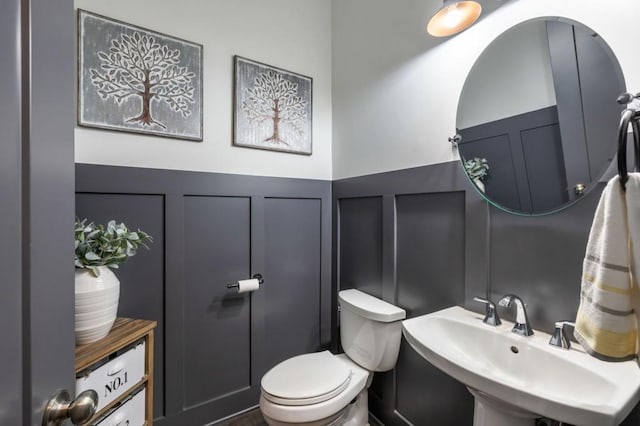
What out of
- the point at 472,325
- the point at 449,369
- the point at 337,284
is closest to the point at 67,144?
the point at 449,369

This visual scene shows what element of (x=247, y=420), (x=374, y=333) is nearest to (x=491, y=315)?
(x=374, y=333)

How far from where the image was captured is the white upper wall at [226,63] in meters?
1.40

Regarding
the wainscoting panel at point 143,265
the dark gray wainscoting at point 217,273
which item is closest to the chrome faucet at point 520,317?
the dark gray wainscoting at point 217,273

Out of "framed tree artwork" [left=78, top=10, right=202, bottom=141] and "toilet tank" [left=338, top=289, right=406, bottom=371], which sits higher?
"framed tree artwork" [left=78, top=10, right=202, bottom=141]

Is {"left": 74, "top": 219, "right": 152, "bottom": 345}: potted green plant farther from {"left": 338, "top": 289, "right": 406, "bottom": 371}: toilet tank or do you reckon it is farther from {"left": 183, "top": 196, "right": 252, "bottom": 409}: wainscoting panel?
{"left": 338, "top": 289, "right": 406, "bottom": 371}: toilet tank

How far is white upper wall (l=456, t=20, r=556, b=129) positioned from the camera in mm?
959

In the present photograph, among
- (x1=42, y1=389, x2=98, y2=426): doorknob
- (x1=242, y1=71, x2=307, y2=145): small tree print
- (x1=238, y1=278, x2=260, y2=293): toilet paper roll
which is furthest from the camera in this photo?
(x1=242, y1=71, x2=307, y2=145): small tree print

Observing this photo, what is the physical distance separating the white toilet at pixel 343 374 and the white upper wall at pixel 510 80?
976 millimetres

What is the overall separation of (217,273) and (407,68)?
1.51m

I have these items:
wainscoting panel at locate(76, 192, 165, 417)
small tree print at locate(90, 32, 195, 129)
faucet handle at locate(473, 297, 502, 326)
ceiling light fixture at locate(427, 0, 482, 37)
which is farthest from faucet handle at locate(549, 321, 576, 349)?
small tree print at locate(90, 32, 195, 129)

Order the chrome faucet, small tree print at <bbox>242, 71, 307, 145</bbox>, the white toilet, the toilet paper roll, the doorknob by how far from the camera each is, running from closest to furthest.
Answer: the doorknob, the chrome faucet, the white toilet, the toilet paper roll, small tree print at <bbox>242, 71, 307, 145</bbox>

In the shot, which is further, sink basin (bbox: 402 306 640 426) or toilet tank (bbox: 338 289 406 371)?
toilet tank (bbox: 338 289 406 371)

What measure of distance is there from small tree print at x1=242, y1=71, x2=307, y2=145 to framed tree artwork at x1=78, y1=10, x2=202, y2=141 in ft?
1.00

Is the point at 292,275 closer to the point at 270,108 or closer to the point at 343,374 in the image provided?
the point at 343,374
